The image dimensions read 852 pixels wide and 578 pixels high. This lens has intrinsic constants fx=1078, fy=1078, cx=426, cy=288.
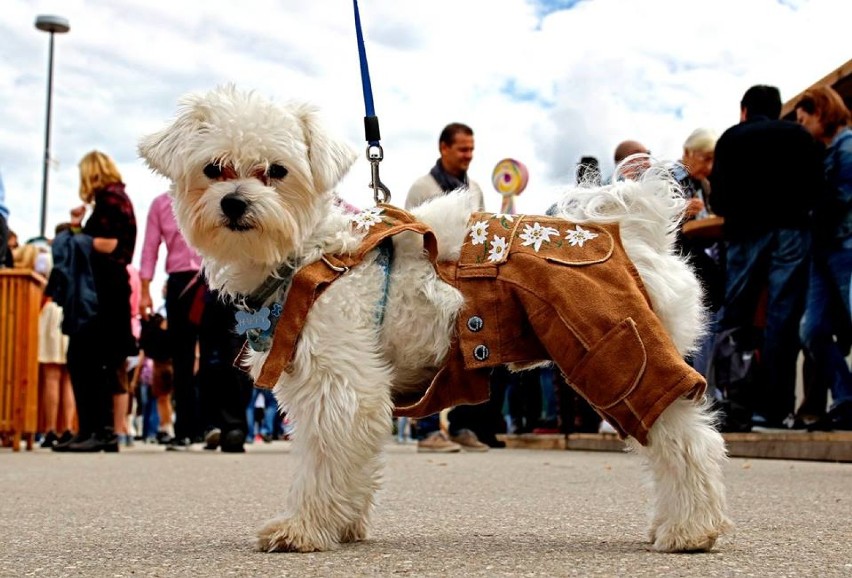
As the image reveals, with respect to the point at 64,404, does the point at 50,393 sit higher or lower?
higher

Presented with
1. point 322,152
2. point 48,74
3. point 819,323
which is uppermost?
point 48,74

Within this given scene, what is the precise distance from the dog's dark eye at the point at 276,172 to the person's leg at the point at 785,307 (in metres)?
5.82

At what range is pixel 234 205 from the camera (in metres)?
3.47

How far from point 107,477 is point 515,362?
4.00 meters

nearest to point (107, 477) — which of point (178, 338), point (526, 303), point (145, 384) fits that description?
point (178, 338)

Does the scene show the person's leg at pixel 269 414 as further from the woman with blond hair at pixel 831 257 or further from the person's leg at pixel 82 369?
the woman with blond hair at pixel 831 257

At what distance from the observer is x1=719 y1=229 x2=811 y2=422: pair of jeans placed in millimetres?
8422

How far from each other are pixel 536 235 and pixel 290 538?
1.28 meters

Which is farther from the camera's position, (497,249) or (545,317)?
(497,249)

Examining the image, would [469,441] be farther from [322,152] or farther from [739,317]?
[322,152]

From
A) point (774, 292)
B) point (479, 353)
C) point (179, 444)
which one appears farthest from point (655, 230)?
point (179, 444)

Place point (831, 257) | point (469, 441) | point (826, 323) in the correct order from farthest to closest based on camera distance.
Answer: point (469, 441)
point (826, 323)
point (831, 257)

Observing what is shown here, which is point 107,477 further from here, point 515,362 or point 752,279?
point 752,279

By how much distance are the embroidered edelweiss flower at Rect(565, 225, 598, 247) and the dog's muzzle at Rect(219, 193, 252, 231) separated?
107 cm
